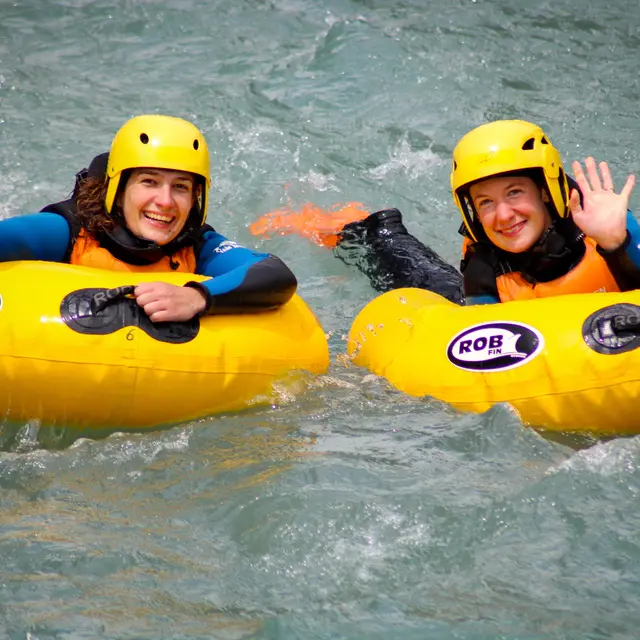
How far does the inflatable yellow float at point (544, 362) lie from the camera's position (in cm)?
458

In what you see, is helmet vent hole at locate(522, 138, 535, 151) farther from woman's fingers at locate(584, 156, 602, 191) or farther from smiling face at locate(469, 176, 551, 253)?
woman's fingers at locate(584, 156, 602, 191)

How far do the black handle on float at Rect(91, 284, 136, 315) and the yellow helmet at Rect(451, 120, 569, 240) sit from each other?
5.78 ft

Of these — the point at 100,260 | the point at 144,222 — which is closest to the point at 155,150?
the point at 144,222

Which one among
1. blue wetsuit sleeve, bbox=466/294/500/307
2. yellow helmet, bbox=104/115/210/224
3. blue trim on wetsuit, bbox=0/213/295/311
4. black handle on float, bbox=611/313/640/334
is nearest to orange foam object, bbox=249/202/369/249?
blue wetsuit sleeve, bbox=466/294/500/307

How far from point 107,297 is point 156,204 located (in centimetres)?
70

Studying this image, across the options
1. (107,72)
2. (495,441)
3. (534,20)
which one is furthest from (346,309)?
(534,20)

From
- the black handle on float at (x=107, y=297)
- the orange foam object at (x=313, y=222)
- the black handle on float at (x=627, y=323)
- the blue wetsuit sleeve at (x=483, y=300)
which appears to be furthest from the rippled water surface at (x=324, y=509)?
the blue wetsuit sleeve at (x=483, y=300)

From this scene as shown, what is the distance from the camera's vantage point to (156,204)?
517cm

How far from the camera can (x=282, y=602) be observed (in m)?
3.52

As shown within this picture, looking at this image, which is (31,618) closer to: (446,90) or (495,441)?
(495,441)

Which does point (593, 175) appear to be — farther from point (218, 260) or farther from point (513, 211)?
point (218, 260)

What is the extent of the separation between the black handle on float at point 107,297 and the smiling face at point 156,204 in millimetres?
577

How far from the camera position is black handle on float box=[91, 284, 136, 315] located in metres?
4.64

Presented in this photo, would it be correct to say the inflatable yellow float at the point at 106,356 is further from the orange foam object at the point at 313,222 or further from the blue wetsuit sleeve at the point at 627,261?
the orange foam object at the point at 313,222
